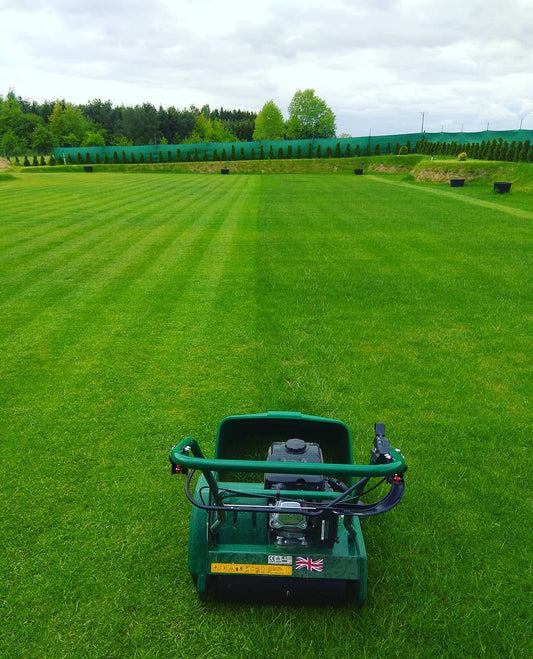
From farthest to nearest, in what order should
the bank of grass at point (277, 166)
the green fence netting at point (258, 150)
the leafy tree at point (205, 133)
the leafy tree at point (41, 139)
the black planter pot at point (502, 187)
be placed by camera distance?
1. the leafy tree at point (205, 133)
2. the leafy tree at point (41, 139)
3. the green fence netting at point (258, 150)
4. the bank of grass at point (277, 166)
5. the black planter pot at point (502, 187)

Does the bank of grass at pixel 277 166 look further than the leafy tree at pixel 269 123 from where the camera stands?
No

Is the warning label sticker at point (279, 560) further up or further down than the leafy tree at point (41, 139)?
further down

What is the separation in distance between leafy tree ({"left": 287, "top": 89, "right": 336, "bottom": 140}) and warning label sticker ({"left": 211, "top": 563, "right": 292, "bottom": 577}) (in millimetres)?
100040

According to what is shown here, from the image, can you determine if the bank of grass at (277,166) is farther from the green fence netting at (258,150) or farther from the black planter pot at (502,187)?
the black planter pot at (502,187)

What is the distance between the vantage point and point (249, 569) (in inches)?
99.8

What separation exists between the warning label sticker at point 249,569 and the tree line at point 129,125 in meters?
78.2

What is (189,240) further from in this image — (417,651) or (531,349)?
(417,651)

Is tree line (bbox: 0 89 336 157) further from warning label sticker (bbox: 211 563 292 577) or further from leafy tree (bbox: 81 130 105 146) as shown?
warning label sticker (bbox: 211 563 292 577)

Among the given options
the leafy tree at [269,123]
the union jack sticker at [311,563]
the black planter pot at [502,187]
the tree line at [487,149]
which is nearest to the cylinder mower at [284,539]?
the union jack sticker at [311,563]

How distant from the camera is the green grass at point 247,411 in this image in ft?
8.73

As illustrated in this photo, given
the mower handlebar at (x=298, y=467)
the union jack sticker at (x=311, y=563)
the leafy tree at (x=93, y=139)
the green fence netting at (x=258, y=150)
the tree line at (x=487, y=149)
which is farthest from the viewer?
the leafy tree at (x=93, y=139)

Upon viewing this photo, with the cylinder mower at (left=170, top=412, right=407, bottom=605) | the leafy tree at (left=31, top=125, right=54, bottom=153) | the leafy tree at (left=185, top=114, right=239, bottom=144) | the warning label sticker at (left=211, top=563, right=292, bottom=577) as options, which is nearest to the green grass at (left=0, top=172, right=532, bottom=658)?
the cylinder mower at (left=170, top=412, right=407, bottom=605)

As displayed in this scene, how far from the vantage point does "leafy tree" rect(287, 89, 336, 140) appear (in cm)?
9462

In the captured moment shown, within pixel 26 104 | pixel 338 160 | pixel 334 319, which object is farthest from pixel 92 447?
pixel 26 104
